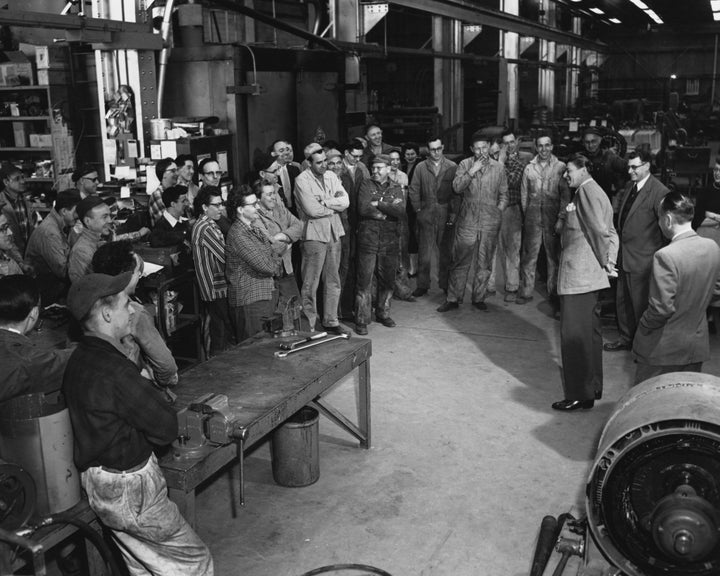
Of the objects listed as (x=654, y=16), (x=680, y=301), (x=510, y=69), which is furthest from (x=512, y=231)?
(x=654, y=16)

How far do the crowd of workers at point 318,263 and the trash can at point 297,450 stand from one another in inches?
31.9

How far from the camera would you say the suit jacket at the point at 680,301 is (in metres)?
4.24

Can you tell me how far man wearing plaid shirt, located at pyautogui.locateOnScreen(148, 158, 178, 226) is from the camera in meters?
6.96

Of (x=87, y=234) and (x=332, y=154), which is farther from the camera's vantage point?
(x=332, y=154)

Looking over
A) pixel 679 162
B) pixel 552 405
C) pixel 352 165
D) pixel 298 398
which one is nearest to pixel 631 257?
pixel 552 405

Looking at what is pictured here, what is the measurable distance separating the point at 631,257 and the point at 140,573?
15.0 ft

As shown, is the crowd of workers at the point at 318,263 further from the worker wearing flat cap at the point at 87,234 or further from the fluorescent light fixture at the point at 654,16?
the fluorescent light fixture at the point at 654,16

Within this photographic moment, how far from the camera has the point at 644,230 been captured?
6.29 meters

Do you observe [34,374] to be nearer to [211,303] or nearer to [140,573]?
[140,573]

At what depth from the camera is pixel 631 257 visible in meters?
6.37

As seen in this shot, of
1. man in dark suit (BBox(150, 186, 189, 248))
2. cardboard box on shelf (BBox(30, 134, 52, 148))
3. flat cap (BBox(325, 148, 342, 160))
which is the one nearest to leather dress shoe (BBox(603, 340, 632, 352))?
flat cap (BBox(325, 148, 342, 160))

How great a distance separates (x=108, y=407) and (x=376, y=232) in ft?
15.3

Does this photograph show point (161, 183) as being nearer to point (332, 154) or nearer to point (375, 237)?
point (332, 154)

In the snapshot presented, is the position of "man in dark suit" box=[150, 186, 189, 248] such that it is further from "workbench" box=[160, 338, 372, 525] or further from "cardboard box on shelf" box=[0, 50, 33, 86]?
"cardboard box on shelf" box=[0, 50, 33, 86]
